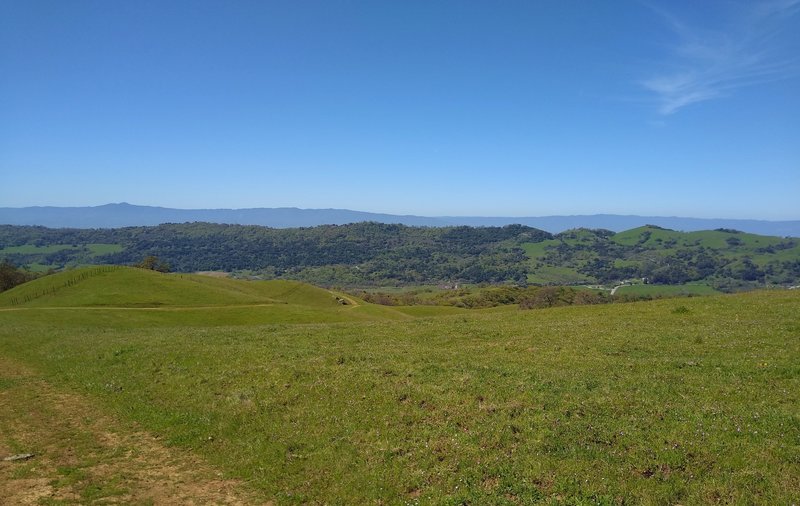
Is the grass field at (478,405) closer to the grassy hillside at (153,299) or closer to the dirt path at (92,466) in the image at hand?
the dirt path at (92,466)

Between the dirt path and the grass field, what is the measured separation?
20.3 inches

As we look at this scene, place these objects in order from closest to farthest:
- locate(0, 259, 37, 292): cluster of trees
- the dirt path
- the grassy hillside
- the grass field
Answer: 1. the grass field
2. the dirt path
3. the grassy hillside
4. locate(0, 259, 37, 292): cluster of trees

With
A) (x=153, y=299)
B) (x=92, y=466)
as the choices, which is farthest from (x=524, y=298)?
(x=92, y=466)

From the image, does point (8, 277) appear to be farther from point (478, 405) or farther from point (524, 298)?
point (524, 298)

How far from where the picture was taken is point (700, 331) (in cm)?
2798

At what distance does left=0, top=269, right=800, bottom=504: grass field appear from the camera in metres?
12.6

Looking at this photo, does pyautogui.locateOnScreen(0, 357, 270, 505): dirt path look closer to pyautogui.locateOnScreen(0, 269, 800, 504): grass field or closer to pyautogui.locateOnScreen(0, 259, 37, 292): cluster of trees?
pyautogui.locateOnScreen(0, 269, 800, 504): grass field

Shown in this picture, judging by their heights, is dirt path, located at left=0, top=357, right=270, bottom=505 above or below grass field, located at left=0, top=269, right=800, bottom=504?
below

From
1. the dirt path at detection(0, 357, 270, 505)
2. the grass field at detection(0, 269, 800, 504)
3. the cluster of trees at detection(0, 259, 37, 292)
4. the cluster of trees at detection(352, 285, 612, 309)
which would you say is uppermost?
the grass field at detection(0, 269, 800, 504)

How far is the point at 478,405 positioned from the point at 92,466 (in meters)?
12.8

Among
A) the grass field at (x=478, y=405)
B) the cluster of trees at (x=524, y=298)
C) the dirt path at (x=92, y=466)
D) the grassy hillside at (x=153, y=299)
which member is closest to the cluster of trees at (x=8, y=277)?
the grassy hillside at (x=153, y=299)

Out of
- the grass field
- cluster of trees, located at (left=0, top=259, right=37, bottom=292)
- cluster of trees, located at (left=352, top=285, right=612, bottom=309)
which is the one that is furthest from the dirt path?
cluster of trees, located at (left=352, top=285, right=612, bottom=309)

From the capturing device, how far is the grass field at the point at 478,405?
41.3ft

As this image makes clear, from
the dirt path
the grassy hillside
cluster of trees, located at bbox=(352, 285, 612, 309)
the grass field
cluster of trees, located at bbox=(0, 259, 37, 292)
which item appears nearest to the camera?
the grass field
